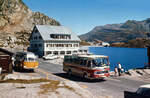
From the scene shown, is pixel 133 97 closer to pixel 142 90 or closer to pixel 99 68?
pixel 142 90

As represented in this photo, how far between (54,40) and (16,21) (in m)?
80.4

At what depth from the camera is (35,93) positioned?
596 inches

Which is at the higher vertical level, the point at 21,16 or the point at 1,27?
the point at 21,16

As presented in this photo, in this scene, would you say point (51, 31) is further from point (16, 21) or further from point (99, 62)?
point (16, 21)

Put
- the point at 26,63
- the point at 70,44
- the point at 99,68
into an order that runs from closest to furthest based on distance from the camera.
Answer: the point at 99,68 → the point at 26,63 → the point at 70,44

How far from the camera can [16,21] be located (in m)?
Answer: 138

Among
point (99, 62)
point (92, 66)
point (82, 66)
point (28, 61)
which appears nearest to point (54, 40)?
point (28, 61)

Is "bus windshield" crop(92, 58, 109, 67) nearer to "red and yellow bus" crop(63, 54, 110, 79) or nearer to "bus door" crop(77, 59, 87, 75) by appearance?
"red and yellow bus" crop(63, 54, 110, 79)

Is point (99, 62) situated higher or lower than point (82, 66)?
higher

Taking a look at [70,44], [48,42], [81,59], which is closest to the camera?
[81,59]

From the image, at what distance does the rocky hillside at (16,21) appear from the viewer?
4136 inches

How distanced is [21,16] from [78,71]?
13312 cm

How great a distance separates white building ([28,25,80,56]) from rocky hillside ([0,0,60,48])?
3282 centimetres

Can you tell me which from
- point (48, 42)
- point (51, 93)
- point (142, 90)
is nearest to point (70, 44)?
point (48, 42)
